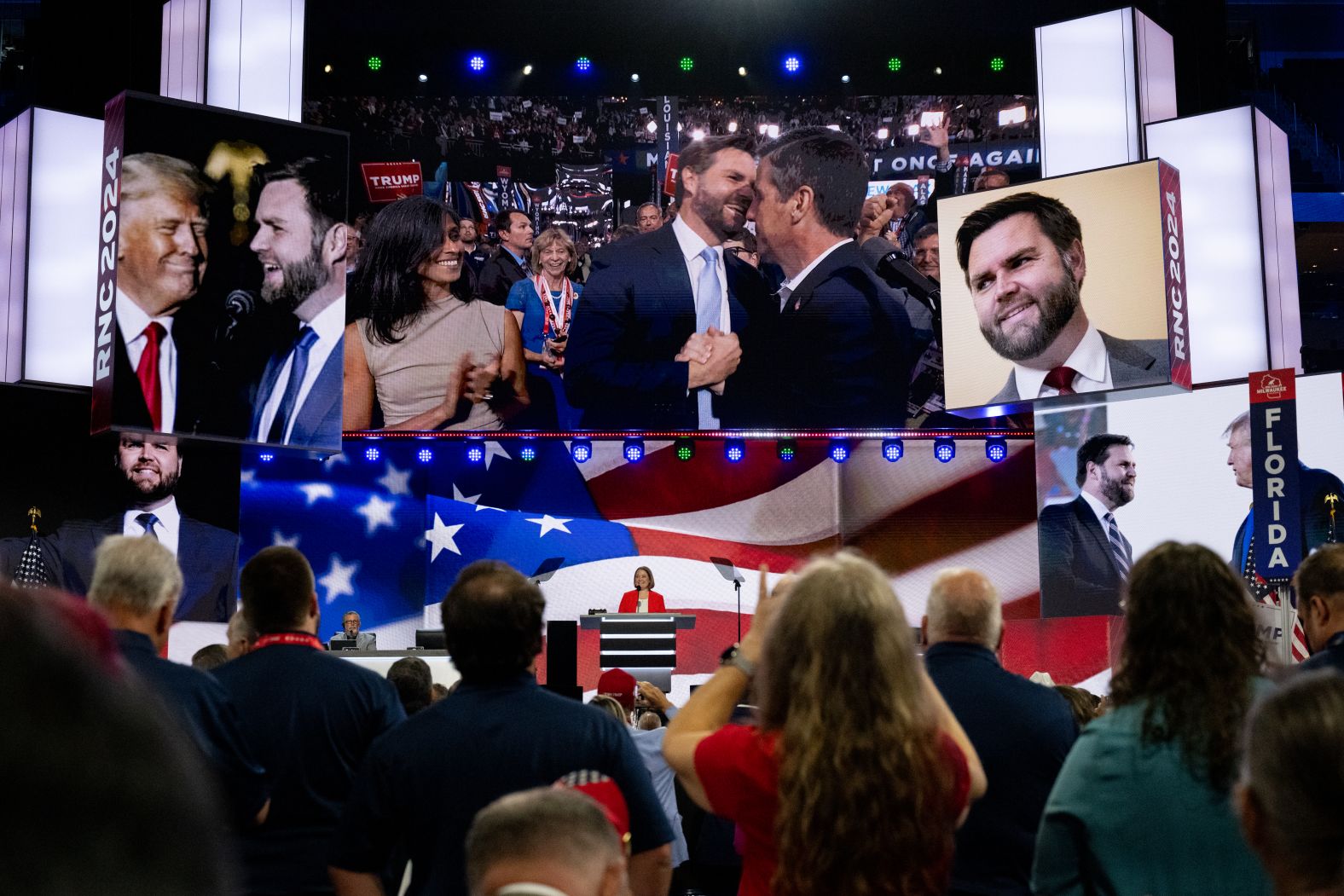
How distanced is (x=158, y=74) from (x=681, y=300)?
589 centimetres

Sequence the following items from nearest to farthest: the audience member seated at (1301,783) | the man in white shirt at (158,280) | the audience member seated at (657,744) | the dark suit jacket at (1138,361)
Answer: the audience member seated at (1301,783)
the audience member seated at (657,744)
the man in white shirt at (158,280)
the dark suit jacket at (1138,361)

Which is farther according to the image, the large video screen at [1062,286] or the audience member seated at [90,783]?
the large video screen at [1062,286]

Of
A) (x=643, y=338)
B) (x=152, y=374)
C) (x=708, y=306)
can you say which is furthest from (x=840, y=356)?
(x=152, y=374)

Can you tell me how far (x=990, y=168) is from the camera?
48.7 ft

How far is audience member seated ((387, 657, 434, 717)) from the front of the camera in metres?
4.72

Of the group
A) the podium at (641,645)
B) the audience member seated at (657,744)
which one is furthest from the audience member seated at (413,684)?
the podium at (641,645)

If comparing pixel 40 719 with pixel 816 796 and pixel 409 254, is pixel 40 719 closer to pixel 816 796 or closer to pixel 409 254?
pixel 816 796

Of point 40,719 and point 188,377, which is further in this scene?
point 188,377

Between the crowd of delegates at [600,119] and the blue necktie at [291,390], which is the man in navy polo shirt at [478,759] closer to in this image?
the blue necktie at [291,390]

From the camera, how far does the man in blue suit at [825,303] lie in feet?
47.3

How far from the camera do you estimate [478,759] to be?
2648 mm

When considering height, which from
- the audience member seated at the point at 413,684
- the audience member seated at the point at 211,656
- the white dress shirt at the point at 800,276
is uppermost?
the white dress shirt at the point at 800,276

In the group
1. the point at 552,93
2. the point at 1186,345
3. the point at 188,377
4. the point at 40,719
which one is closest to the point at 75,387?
the point at 188,377

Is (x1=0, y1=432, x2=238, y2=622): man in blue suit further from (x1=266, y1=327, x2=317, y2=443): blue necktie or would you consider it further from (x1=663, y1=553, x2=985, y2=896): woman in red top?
(x1=663, y1=553, x2=985, y2=896): woman in red top
